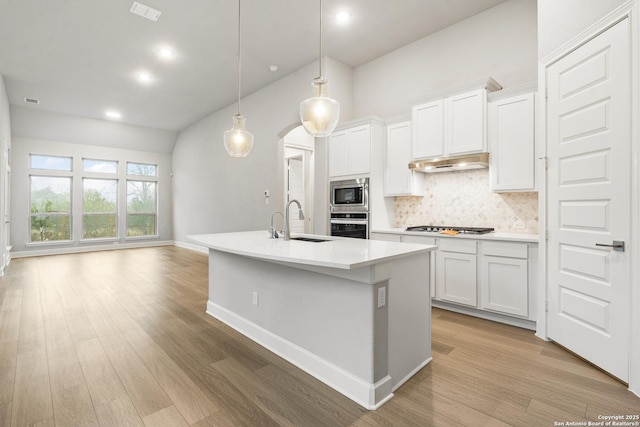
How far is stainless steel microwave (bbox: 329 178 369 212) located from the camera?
4.38 meters

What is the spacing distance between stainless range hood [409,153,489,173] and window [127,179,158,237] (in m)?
8.70

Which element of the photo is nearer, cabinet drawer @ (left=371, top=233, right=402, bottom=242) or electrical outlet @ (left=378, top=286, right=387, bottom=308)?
electrical outlet @ (left=378, top=286, right=387, bottom=308)

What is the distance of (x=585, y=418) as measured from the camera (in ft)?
5.78

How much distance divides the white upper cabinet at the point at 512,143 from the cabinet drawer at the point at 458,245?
672mm

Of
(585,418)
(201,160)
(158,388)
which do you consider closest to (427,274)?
(585,418)

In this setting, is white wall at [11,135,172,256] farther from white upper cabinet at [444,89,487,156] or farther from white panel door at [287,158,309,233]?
white upper cabinet at [444,89,487,156]

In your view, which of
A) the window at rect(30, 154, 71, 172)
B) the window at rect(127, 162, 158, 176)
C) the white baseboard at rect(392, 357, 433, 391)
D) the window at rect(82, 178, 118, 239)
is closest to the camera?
the white baseboard at rect(392, 357, 433, 391)

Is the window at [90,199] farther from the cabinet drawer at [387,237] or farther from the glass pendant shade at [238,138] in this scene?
the cabinet drawer at [387,237]

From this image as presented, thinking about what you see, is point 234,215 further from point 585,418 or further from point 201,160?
point 585,418

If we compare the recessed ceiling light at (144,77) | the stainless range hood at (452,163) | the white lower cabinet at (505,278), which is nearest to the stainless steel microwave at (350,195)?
the stainless range hood at (452,163)

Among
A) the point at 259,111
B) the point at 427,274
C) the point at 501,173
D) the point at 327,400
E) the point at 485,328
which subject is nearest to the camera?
the point at 327,400

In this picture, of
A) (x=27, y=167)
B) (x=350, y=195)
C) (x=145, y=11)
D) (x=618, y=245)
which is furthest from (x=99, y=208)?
(x=618, y=245)

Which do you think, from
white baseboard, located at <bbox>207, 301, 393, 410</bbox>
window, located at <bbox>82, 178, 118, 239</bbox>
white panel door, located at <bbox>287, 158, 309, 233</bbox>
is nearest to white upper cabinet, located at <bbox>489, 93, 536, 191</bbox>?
white baseboard, located at <bbox>207, 301, 393, 410</bbox>

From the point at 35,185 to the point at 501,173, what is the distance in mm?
10279
